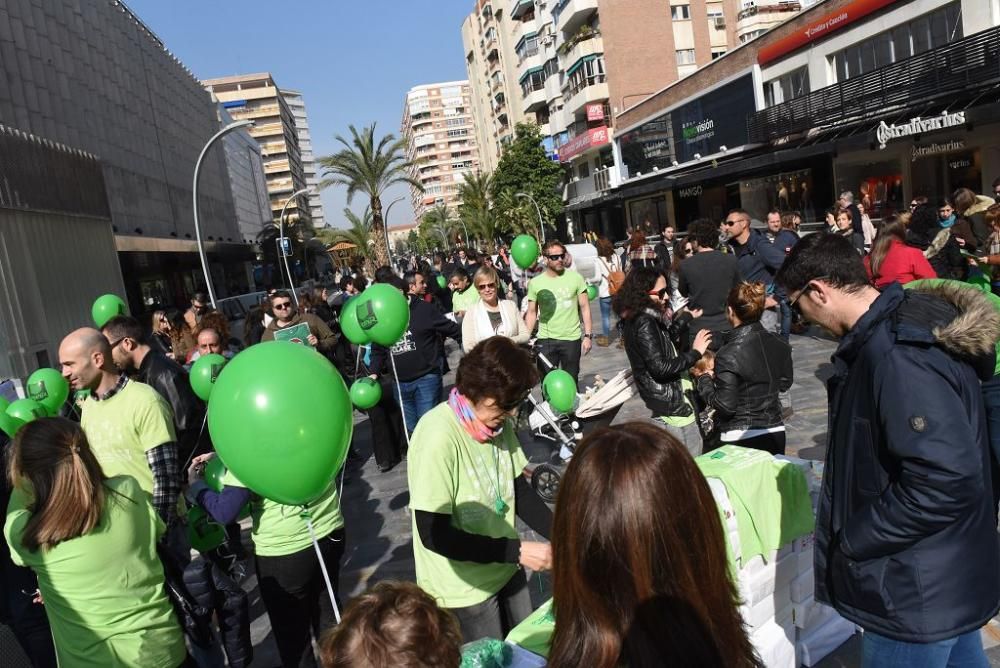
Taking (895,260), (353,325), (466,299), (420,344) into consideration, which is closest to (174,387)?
(353,325)

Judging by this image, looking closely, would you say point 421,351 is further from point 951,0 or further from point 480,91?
point 480,91

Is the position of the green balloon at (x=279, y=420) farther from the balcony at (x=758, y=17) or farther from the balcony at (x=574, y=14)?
the balcony at (x=758, y=17)

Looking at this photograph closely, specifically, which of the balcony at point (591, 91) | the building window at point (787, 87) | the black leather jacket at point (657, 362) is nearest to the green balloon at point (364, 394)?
the black leather jacket at point (657, 362)

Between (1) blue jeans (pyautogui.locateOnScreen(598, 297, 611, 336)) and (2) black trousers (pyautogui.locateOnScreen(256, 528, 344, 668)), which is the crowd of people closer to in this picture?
(2) black trousers (pyautogui.locateOnScreen(256, 528, 344, 668))

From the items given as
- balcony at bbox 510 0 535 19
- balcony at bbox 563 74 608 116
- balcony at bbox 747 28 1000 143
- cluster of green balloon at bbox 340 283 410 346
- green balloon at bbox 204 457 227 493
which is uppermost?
balcony at bbox 510 0 535 19

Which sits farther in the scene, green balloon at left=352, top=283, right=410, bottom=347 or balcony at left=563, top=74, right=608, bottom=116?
balcony at left=563, top=74, right=608, bottom=116

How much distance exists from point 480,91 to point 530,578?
278ft

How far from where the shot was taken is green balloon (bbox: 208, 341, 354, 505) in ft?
8.00

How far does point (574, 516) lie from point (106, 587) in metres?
2.00

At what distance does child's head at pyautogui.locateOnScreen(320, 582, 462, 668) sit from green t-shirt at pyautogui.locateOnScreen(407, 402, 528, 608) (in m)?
0.71

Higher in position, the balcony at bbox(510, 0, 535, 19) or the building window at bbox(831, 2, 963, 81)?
the balcony at bbox(510, 0, 535, 19)

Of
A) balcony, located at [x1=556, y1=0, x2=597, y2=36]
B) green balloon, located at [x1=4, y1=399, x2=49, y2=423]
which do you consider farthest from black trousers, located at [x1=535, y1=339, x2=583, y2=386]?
balcony, located at [x1=556, y1=0, x2=597, y2=36]

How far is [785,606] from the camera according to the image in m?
3.05

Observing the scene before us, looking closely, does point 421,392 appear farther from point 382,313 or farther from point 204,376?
point 204,376
